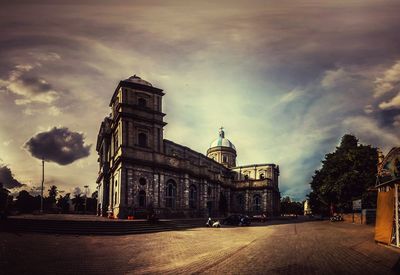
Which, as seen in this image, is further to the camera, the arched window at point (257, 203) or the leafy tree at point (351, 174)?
the arched window at point (257, 203)

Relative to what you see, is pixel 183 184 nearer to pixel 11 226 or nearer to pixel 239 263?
pixel 11 226

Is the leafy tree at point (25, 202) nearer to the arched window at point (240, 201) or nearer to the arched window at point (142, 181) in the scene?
the arched window at point (240, 201)

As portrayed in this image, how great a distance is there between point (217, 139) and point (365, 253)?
223 feet

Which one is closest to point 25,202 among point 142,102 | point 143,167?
point 143,167

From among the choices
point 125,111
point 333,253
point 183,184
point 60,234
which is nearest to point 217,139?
point 183,184

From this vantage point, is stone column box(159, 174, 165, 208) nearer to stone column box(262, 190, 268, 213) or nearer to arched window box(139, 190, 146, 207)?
arched window box(139, 190, 146, 207)

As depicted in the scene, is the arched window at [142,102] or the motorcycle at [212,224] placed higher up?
the arched window at [142,102]

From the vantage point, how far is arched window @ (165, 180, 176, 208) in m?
38.0

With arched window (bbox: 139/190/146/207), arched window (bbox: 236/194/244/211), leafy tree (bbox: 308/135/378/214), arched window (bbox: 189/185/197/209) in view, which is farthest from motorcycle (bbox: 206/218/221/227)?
arched window (bbox: 236/194/244/211)

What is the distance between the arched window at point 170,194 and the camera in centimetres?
3800

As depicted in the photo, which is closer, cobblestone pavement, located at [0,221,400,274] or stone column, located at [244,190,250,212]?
cobblestone pavement, located at [0,221,400,274]

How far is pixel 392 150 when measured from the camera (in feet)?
48.7

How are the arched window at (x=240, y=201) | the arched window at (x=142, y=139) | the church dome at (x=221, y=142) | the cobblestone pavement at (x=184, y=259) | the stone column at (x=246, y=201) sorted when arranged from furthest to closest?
1. the church dome at (x=221, y=142)
2. the arched window at (x=240, y=201)
3. the stone column at (x=246, y=201)
4. the arched window at (x=142, y=139)
5. the cobblestone pavement at (x=184, y=259)

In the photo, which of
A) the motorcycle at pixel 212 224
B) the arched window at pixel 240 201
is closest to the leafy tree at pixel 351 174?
the motorcycle at pixel 212 224
